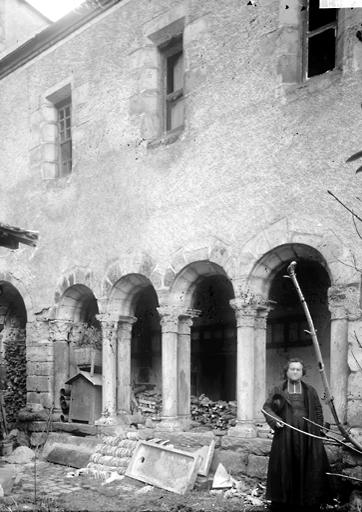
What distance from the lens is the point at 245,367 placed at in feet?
23.3

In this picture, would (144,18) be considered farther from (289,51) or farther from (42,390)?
(42,390)

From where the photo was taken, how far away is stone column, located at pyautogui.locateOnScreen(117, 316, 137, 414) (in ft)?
29.1

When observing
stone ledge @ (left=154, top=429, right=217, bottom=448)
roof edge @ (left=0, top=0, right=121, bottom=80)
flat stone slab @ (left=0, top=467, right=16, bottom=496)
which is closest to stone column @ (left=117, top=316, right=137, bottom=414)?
stone ledge @ (left=154, top=429, right=217, bottom=448)

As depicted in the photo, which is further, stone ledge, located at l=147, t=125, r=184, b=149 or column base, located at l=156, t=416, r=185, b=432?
stone ledge, located at l=147, t=125, r=184, b=149

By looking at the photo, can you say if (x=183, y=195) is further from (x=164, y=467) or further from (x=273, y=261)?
(x=164, y=467)

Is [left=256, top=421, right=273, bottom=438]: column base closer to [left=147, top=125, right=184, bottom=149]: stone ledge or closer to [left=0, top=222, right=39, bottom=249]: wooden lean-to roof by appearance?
[left=0, top=222, right=39, bottom=249]: wooden lean-to roof

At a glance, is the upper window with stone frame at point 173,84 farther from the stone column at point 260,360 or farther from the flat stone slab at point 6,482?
the flat stone slab at point 6,482

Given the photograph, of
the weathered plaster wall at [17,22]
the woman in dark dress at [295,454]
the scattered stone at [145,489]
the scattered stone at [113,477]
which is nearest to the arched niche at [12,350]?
the scattered stone at [113,477]

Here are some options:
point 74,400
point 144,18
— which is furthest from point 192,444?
point 144,18

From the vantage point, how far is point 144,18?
350 inches

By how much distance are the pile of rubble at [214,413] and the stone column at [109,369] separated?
1231mm

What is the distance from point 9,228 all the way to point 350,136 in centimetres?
415

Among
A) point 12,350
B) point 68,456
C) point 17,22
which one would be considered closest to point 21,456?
point 68,456

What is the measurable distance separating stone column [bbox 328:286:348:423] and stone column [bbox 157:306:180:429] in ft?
8.07
